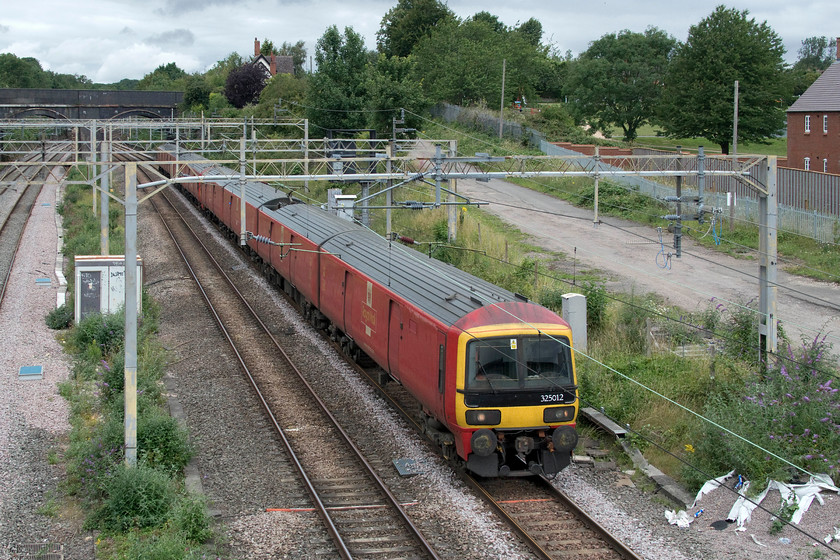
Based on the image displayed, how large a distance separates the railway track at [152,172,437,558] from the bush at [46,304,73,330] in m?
3.63

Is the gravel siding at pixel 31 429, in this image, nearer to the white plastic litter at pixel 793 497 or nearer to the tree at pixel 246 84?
the white plastic litter at pixel 793 497

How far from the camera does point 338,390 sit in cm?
1548

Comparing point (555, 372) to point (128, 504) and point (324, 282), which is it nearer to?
point (128, 504)

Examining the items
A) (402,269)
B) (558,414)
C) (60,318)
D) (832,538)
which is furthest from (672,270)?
(60,318)

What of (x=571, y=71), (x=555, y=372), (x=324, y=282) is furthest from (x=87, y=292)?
(x=571, y=71)

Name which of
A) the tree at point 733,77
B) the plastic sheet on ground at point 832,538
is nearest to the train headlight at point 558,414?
the plastic sheet on ground at point 832,538

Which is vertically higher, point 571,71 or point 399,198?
point 571,71

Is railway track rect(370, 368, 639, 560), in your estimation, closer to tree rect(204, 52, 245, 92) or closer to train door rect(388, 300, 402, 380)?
train door rect(388, 300, 402, 380)

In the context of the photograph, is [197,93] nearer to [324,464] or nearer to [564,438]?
[324,464]

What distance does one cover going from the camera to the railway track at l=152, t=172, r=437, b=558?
9594 mm

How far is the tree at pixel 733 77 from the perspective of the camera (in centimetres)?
Result: 4181

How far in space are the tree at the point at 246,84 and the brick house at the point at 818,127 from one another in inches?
2284

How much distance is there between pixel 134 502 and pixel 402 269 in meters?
6.18

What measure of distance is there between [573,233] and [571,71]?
98.5 feet
